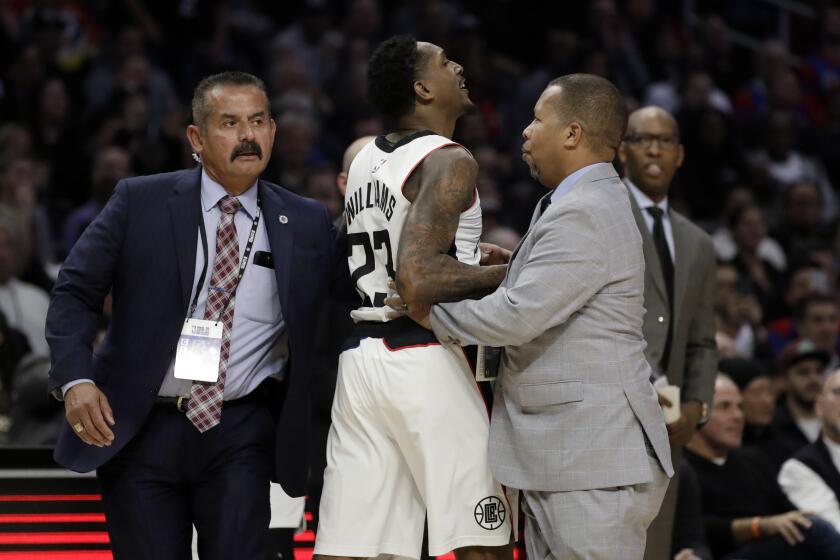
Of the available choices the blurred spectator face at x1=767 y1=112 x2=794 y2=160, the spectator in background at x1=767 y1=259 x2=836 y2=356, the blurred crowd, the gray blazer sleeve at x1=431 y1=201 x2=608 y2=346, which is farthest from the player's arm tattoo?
the blurred spectator face at x1=767 y1=112 x2=794 y2=160

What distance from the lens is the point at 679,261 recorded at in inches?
201

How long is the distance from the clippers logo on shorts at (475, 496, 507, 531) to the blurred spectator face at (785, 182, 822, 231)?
291 inches

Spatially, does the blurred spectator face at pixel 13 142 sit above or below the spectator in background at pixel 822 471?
above

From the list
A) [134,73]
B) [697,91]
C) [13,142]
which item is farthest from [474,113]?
[697,91]

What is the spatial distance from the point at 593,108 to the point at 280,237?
1070 millimetres

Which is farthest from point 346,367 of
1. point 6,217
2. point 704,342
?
point 6,217

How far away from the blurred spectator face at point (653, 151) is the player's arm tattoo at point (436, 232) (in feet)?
5.22

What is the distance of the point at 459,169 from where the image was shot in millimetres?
3762

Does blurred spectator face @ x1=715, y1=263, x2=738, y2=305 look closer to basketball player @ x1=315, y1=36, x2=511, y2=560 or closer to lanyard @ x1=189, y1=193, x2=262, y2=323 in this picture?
basketball player @ x1=315, y1=36, x2=511, y2=560

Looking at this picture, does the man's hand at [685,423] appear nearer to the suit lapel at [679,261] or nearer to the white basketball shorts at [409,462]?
the suit lapel at [679,261]

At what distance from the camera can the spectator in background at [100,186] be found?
8.02 meters

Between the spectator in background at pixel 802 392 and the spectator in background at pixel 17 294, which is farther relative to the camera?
the spectator in background at pixel 802 392

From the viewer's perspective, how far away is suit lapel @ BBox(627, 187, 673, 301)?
500 centimetres

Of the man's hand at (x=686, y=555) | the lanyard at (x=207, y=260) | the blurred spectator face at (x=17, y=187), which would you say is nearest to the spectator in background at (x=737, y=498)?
the man's hand at (x=686, y=555)
